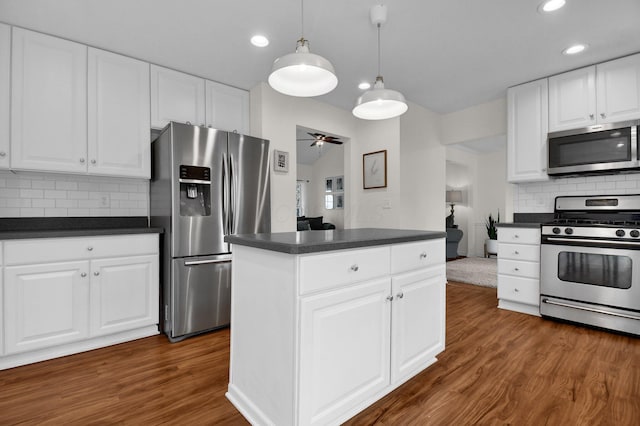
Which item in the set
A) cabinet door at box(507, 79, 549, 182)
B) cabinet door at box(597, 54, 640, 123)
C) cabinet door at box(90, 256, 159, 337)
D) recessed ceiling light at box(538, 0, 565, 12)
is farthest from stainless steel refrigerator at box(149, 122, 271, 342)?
cabinet door at box(597, 54, 640, 123)

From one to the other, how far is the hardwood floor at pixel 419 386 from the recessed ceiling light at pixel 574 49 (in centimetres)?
257

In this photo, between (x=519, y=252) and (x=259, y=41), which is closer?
(x=259, y=41)

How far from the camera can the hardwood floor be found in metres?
1.63

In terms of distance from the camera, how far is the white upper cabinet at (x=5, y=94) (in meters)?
2.32

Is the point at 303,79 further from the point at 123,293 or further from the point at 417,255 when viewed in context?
the point at 123,293

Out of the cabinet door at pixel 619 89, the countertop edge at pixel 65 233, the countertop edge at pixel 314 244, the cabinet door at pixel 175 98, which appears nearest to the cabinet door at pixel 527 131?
the cabinet door at pixel 619 89

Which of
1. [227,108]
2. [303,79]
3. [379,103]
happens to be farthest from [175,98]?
[379,103]

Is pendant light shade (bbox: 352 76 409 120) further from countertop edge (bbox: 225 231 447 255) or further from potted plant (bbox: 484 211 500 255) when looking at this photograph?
potted plant (bbox: 484 211 500 255)

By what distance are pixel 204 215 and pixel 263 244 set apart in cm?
158

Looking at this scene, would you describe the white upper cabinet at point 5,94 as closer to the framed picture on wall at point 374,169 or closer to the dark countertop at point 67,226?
the dark countertop at point 67,226

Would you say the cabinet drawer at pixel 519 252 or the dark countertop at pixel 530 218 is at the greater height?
the dark countertop at pixel 530 218

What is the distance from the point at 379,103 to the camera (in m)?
2.30

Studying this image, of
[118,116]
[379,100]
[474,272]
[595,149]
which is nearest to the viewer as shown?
[379,100]

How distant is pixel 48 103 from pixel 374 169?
3.52m
